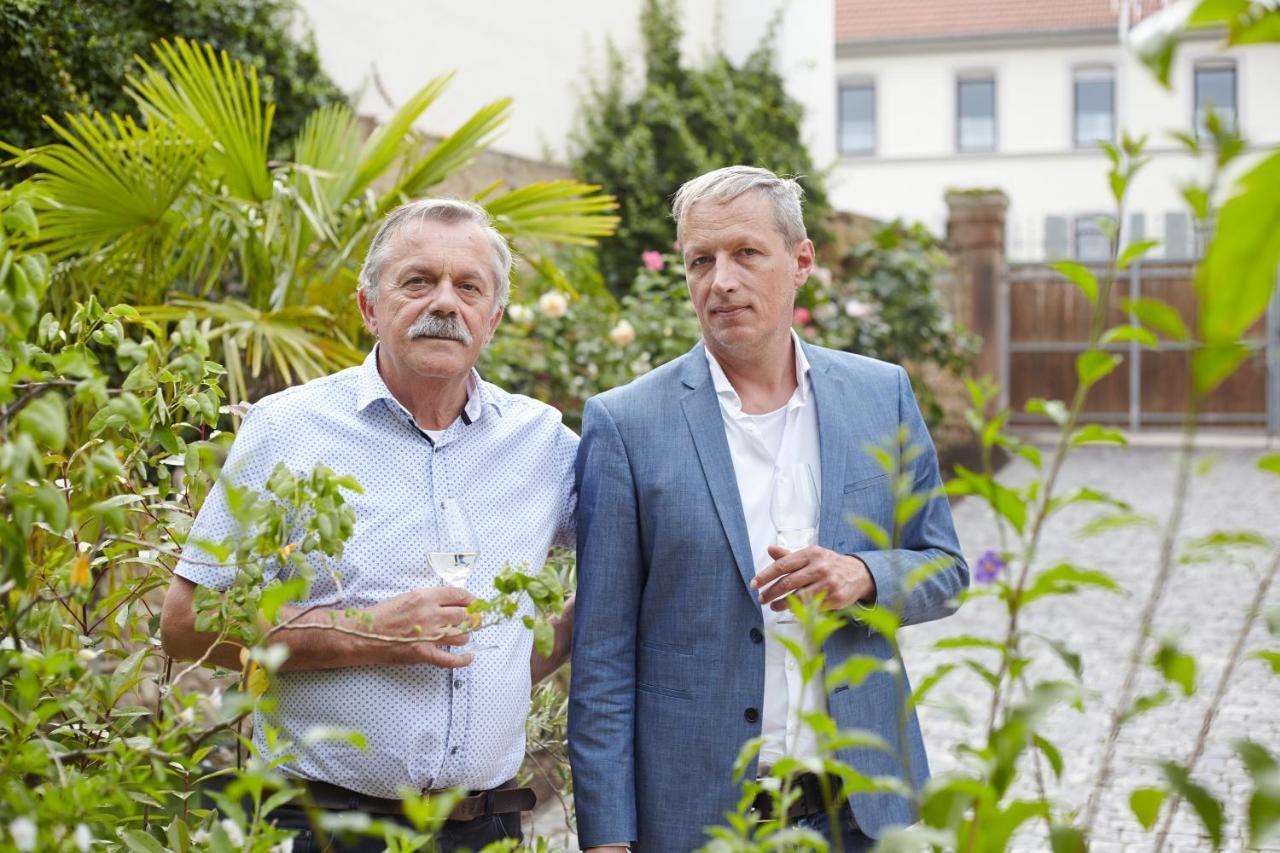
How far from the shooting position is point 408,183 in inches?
217

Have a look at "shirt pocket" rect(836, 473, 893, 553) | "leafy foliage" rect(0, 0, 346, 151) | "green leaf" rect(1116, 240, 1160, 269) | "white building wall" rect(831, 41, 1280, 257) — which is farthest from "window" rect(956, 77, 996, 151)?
"green leaf" rect(1116, 240, 1160, 269)

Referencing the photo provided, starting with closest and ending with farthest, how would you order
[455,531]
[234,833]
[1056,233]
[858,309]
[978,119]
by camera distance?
[234,833], [455,531], [858,309], [1056,233], [978,119]

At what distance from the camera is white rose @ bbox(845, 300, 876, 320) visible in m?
11.0

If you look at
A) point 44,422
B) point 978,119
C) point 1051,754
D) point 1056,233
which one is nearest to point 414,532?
point 44,422

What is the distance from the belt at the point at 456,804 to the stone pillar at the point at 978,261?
47.1ft

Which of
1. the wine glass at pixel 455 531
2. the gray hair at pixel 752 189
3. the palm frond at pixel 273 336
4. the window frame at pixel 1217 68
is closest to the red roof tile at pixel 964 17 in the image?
the window frame at pixel 1217 68

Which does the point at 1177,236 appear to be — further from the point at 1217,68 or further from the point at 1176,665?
the point at 1176,665

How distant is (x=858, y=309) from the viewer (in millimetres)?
10961

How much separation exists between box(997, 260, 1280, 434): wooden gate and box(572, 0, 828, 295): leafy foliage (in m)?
6.40

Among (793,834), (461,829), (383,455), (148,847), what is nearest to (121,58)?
(383,455)

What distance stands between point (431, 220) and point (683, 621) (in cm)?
87

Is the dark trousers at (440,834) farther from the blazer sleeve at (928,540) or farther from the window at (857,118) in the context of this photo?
the window at (857,118)

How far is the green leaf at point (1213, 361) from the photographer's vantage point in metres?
0.88

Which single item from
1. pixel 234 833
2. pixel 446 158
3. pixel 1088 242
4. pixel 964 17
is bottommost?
pixel 234 833
